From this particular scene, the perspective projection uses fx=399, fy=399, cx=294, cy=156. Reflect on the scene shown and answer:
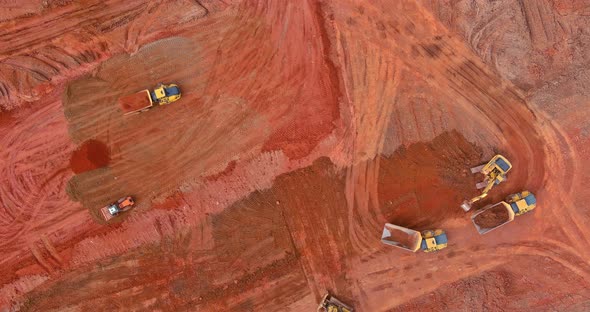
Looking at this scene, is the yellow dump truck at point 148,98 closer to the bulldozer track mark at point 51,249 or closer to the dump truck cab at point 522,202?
the bulldozer track mark at point 51,249

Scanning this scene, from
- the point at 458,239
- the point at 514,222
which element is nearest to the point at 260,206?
the point at 458,239

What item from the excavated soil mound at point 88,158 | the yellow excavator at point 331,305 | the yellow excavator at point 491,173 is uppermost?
the excavated soil mound at point 88,158

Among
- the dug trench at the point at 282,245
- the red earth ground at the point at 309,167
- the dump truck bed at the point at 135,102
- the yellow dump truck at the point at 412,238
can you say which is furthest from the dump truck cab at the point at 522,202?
the dump truck bed at the point at 135,102

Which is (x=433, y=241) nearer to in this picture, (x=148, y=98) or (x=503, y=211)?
(x=503, y=211)

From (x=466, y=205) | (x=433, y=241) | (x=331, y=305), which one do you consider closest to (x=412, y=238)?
(x=433, y=241)

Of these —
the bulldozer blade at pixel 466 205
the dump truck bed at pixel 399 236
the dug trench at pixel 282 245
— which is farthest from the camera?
the dug trench at pixel 282 245

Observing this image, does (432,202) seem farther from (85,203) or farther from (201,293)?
(85,203)

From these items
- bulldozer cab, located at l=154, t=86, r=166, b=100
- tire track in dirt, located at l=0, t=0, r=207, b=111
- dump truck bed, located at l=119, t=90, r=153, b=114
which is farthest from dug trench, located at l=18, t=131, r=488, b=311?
tire track in dirt, located at l=0, t=0, r=207, b=111

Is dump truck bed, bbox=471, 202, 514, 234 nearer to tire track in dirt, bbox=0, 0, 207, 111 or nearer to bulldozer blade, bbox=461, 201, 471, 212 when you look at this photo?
bulldozer blade, bbox=461, 201, 471, 212
